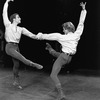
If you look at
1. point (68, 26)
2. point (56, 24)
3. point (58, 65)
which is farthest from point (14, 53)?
point (56, 24)

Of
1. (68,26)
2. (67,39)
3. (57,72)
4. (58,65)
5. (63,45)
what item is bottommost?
(57,72)

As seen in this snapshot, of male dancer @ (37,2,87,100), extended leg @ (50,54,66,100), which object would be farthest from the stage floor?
male dancer @ (37,2,87,100)

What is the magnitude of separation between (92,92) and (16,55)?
5.34ft

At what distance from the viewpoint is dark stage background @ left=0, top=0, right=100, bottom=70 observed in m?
7.16

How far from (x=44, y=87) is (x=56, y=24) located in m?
2.40

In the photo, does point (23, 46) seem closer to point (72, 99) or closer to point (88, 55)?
point (88, 55)

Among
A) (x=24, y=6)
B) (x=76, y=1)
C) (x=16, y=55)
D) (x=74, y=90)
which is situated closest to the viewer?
(x=16, y=55)

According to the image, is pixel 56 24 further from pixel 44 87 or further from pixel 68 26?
pixel 68 26

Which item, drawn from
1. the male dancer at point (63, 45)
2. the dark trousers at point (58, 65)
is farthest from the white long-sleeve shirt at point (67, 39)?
the dark trousers at point (58, 65)

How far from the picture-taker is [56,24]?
24.2 ft

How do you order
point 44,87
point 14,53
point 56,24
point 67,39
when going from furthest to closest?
point 56,24
point 44,87
point 14,53
point 67,39

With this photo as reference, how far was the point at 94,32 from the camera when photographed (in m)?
7.19

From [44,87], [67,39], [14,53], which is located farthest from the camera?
[44,87]

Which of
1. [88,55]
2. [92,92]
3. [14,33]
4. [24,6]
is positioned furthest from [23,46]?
[92,92]
